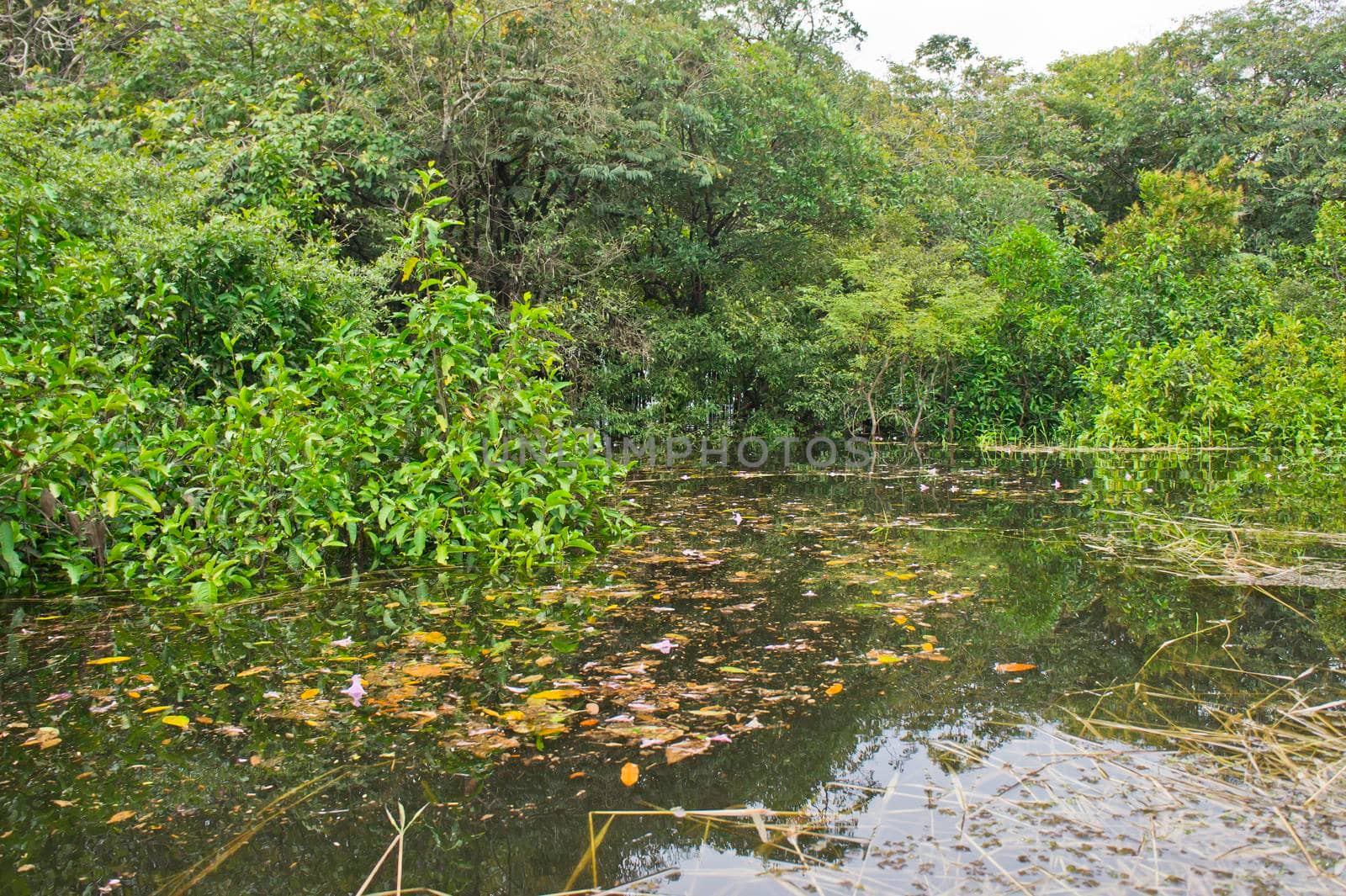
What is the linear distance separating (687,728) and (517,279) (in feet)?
34.6

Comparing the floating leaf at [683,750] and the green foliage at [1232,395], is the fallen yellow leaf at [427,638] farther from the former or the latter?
the green foliage at [1232,395]

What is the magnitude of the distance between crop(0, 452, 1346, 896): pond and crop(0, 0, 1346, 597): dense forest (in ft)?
2.23

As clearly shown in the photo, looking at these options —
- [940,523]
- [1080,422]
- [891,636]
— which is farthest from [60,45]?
[1080,422]

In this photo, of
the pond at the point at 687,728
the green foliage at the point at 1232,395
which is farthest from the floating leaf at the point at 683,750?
the green foliage at the point at 1232,395

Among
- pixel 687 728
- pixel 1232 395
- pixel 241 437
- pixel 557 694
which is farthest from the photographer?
pixel 1232 395

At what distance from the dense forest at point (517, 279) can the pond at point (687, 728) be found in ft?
2.23

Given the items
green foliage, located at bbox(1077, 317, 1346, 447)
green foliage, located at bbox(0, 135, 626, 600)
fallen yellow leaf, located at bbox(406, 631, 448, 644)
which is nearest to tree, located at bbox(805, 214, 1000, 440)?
green foliage, located at bbox(1077, 317, 1346, 447)

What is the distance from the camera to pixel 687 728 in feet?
7.66

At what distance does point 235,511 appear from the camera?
4355 millimetres

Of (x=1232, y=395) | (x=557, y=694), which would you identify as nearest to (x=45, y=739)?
(x=557, y=694)

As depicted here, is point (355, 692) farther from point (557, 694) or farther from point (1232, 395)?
point (1232, 395)

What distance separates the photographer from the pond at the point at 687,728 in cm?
169

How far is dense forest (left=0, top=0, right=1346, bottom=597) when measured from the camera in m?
4.37

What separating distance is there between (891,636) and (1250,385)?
32.4ft
